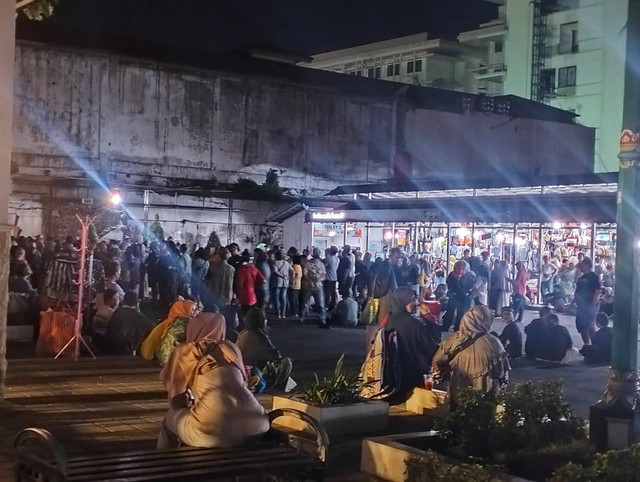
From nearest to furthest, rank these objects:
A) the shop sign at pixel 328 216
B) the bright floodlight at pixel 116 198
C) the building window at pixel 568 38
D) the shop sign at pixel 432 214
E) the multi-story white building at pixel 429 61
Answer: the shop sign at pixel 432 214 → the shop sign at pixel 328 216 → the bright floodlight at pixel 116 198 → the building window at pixel 568 38 → the multi-story white building at pixel 429 61

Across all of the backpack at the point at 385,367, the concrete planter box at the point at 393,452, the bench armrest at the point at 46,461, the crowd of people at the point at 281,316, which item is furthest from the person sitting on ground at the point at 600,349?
the bench armrest at the point at 46,461

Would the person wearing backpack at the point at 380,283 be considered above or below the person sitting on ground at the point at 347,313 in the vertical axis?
above

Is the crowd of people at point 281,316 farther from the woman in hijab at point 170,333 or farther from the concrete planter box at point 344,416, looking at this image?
the concrete planter box at point 344,416

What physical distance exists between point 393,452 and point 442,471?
1168 millimetres

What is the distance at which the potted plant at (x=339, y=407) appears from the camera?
8547 mm

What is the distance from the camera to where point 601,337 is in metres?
15.3

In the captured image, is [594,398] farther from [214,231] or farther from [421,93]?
[421,93]

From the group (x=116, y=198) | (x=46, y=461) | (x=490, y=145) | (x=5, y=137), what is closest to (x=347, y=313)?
(x=5, y=137)

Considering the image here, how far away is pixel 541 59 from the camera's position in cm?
5441

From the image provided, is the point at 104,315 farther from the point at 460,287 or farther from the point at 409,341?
the point at 460,287

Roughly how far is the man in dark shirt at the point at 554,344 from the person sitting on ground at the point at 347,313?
5.58 metres

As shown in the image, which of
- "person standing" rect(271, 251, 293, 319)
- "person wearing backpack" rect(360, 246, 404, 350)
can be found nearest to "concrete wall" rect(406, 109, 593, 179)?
"person standing" rect(271, 251, 293, 319)

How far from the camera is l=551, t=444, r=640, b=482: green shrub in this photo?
539cm

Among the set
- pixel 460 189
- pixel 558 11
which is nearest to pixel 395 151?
pixel 460 189
